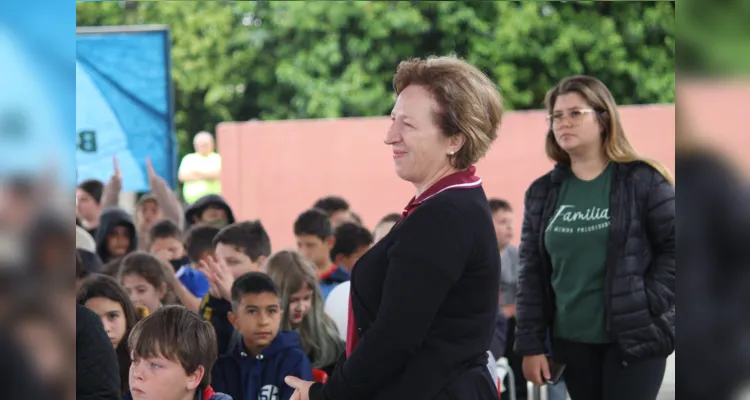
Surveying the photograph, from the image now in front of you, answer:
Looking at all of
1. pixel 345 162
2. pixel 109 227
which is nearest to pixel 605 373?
pixel 109 227

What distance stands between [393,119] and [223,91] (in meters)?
18.7

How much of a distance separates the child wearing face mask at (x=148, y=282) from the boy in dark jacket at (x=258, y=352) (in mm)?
1045

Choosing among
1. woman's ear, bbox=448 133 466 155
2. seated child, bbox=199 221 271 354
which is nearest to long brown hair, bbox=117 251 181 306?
seated child, bbox=199 221 271 354

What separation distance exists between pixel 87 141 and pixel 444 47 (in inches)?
431

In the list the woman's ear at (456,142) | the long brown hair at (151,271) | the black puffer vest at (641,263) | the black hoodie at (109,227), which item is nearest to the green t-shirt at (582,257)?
the black puffer vest at (641,263)

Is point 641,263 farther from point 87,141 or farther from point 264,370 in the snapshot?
point 87,141

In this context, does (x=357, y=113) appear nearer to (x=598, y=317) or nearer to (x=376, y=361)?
(x=598, y=317)

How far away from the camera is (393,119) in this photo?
3105 mm

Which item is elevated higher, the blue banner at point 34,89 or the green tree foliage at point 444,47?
the green tree foliage at point 444,47

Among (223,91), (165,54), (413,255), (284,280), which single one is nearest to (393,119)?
(413,255)

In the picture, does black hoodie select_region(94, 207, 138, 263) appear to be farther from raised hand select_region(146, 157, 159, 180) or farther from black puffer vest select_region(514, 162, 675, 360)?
black puffer vest select_region(514, 162, 675, 360)

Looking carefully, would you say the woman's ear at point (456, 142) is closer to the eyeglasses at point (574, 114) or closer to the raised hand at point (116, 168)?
the eyeglasses at point (574, 114)

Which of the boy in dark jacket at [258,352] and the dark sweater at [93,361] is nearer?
the dark sweater at [93,361]

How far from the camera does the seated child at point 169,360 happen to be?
390 cm
